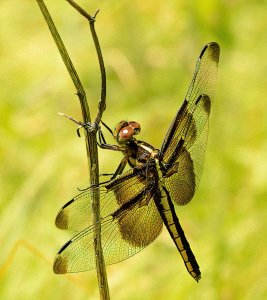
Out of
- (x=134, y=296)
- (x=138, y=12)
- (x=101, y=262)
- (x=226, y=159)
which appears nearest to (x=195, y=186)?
(x=101, y=262)

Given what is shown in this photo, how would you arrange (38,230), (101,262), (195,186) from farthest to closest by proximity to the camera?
(38,230)
(195,186)
(101,262)

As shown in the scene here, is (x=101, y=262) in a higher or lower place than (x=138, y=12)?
lower

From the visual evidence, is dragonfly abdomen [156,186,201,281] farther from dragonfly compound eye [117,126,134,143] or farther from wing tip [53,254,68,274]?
wing tip [53,254,68,274]

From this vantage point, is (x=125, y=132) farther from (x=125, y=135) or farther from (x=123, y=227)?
(x=123, y=227)

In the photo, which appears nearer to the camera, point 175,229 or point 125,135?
point 125,135

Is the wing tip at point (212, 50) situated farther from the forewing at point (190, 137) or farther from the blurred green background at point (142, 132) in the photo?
the blurred green background at point (142, 132)

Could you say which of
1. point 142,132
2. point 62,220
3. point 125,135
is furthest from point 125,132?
point 142,132

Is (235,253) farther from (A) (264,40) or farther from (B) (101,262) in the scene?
(A) (264,40)

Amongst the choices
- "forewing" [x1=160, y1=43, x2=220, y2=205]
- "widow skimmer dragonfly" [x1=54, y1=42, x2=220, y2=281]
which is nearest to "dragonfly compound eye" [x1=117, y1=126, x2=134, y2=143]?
"widow skimmer dragonfly" [x1=54, y1=42, x2=220, y2=281]
